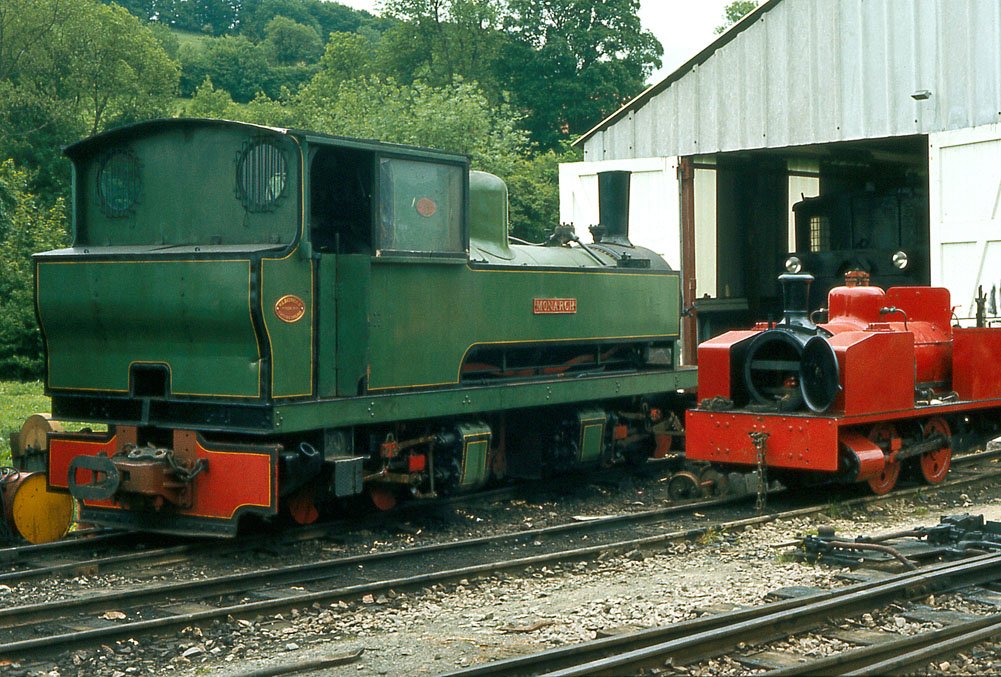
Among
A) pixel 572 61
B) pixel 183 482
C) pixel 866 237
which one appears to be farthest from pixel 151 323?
pixel 572 61

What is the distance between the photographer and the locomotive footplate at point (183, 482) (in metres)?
8.01

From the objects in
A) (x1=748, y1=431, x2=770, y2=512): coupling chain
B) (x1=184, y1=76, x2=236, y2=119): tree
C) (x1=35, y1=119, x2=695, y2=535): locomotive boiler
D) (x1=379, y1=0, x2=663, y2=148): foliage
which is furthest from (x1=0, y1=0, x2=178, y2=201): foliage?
(x1=748, y1=431, x2=770, y2=512): coupling chain

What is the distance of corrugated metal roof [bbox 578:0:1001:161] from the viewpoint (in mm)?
14219

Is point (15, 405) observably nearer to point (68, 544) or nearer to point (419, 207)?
point (68, 544)

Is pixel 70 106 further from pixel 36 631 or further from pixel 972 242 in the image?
pixel 36 631

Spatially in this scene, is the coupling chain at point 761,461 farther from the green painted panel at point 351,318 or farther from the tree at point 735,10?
the tree at point 735,10

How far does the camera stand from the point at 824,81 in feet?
51.0

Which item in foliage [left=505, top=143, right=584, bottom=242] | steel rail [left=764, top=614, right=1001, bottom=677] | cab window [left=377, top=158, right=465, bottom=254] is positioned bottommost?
steel rail [left=764, top=614, right=1001, bottom=677]

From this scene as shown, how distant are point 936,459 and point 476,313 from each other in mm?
4963

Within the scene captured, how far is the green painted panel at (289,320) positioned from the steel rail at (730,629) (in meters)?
3.16

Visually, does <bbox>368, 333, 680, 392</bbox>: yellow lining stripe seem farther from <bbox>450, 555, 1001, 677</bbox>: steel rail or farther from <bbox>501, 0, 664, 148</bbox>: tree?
<bbox>501, 0, 664, 148</bbox>: tree

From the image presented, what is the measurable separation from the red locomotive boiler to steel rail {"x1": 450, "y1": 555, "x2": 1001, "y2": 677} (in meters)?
2.81

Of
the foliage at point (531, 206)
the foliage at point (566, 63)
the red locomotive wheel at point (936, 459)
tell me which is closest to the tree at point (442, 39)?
the foliage at point (566, 63)

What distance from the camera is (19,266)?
2394 centimetres
